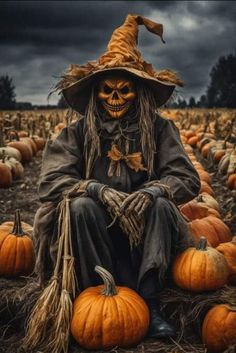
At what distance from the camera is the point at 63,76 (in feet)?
14.6

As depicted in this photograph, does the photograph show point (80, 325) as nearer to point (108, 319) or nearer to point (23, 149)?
point (108, 319)

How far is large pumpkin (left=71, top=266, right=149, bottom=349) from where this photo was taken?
3.49 metres

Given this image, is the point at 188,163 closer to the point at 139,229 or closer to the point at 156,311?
the point at 139,229

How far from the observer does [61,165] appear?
14.0ft

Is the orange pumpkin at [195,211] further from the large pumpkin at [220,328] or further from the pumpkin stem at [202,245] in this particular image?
the large pumpkin at [220,328]

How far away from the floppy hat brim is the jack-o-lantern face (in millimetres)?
76

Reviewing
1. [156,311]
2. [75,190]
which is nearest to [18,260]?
[75,190]

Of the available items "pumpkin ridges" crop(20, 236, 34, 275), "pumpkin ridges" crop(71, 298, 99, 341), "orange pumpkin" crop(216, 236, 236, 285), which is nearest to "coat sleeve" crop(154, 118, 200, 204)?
"orange pumpkin" crop(216, 236, 236, 285)

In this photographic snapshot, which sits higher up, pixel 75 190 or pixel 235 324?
pixel 75 190

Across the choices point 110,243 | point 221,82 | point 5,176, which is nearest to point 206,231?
point 110,243

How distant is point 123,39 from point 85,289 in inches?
78.7

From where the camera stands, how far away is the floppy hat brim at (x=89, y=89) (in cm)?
422

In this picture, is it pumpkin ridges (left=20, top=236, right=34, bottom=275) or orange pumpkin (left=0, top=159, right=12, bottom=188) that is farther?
orange pumpkin (left=0, top=159, right=12, bottom=188)

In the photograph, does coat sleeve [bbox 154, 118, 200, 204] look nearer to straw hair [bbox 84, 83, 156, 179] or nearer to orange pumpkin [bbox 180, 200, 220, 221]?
straw hair [bbox 84, 83, 156, 179]
